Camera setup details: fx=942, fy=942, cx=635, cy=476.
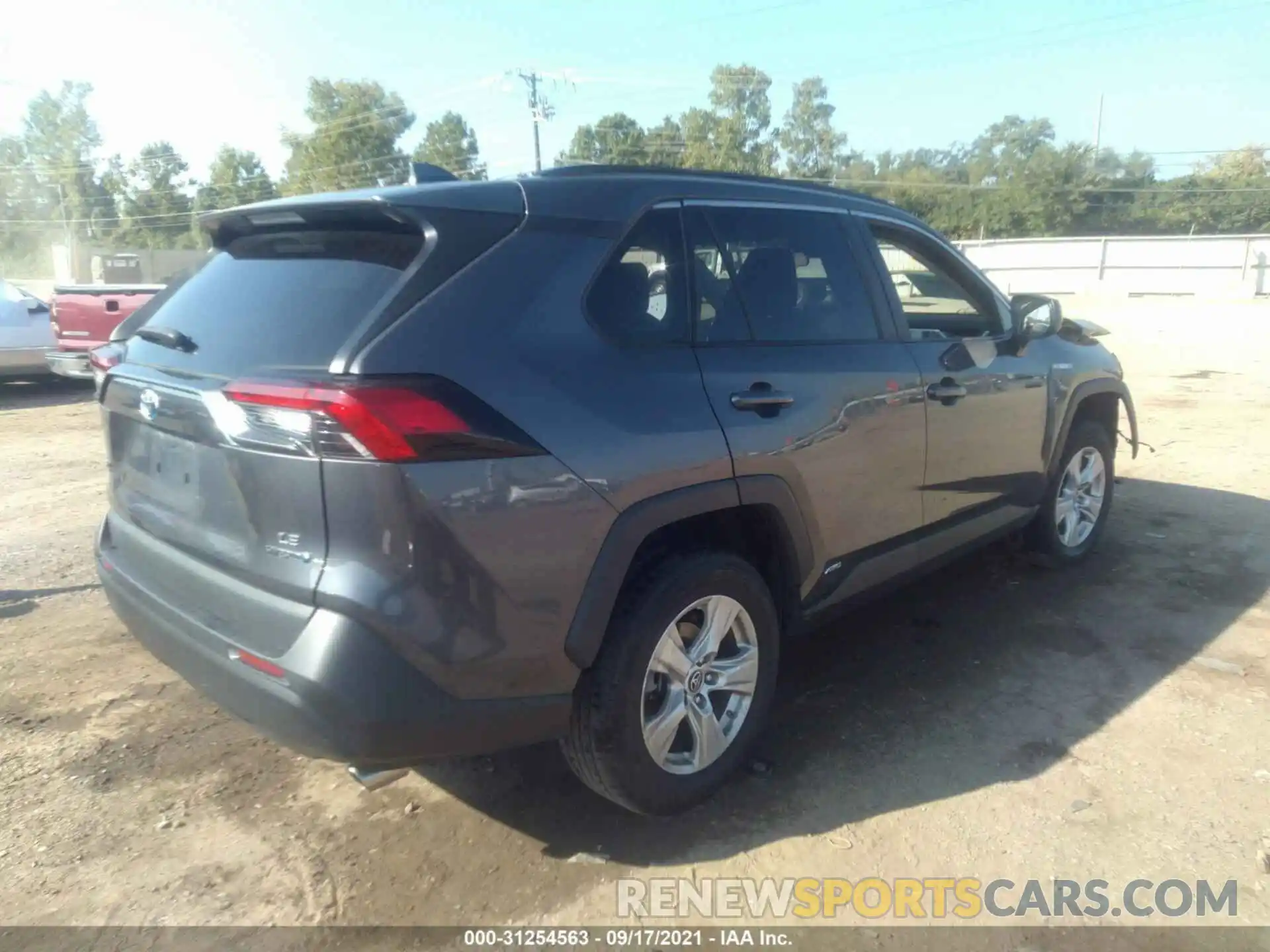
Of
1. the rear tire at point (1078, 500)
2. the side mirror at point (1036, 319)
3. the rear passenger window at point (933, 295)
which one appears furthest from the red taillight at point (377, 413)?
the rear tire at point (1078, 500)

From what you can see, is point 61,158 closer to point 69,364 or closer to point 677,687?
point 69,364

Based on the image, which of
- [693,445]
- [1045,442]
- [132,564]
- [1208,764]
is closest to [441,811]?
[132,564]

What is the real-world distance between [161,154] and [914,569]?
81343 mm

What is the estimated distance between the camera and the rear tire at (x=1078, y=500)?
189 inches

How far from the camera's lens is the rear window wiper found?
2.61 metres

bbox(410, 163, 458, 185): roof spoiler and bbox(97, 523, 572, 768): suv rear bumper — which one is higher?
bbox(410, 163, 458, 185): roof spoiler

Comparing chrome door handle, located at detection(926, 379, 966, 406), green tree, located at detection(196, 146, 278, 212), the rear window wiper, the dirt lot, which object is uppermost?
green tree, located at detection(196, 146, 278, 212)

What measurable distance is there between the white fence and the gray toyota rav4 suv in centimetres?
3555

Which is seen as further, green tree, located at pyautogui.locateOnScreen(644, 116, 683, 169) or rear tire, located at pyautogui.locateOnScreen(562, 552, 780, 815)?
green tree, located at pyautogui.locateOnScreen(644, 116, 683, 169)

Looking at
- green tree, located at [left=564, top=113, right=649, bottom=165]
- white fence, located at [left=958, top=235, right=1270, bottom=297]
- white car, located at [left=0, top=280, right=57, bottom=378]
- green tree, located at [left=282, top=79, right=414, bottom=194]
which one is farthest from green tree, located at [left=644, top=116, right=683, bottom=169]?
white car, located at [left=0, top=280, right=57, bottom=378]

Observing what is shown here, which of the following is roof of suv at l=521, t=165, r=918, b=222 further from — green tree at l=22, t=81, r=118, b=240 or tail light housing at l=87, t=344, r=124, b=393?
green tree at l=22, t=81, r=118, b=240

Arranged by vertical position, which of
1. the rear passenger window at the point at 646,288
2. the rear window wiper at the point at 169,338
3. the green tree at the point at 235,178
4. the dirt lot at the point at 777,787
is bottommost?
the dirt lot at the point at 777,787

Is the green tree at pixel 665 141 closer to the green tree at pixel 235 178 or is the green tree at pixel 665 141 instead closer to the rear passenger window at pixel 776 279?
the green tree at pixel 235 178

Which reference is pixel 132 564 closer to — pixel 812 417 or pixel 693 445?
pixel 693 445
